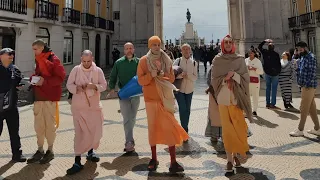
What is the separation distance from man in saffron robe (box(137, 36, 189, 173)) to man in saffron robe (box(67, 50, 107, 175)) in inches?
25.4

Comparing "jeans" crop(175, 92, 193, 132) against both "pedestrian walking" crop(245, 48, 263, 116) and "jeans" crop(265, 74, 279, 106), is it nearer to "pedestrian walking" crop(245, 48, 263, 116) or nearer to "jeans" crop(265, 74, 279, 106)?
"pedestrian walking" crop(245, 48, 263, 116)

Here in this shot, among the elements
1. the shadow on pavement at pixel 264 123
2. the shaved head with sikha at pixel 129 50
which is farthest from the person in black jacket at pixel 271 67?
the shaved head with sikha at pixel 129 50

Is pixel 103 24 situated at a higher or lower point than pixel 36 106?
higher

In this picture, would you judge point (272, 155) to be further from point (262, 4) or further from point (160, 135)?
point (262, 4)

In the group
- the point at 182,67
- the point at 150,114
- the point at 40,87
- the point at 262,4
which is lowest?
the point at 150,114

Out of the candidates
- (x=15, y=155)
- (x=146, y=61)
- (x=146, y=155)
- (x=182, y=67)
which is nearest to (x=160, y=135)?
(x=146, y=155)

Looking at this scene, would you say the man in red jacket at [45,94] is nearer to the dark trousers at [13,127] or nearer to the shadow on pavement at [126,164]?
the dark trousers at [13,127]

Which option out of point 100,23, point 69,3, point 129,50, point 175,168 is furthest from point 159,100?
point 100,23

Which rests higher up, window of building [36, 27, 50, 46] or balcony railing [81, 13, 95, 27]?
balcony railing [81, 13, 95, 27]

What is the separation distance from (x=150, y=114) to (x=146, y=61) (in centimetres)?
62

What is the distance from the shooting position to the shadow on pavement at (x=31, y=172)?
9.46 feet

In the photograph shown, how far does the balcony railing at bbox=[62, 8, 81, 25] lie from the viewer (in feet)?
50.4

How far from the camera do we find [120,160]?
3373 mm

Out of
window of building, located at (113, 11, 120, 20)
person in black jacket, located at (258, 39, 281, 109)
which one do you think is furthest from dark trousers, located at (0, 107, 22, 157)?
window of building, located at (113, 11, 120, 20)
